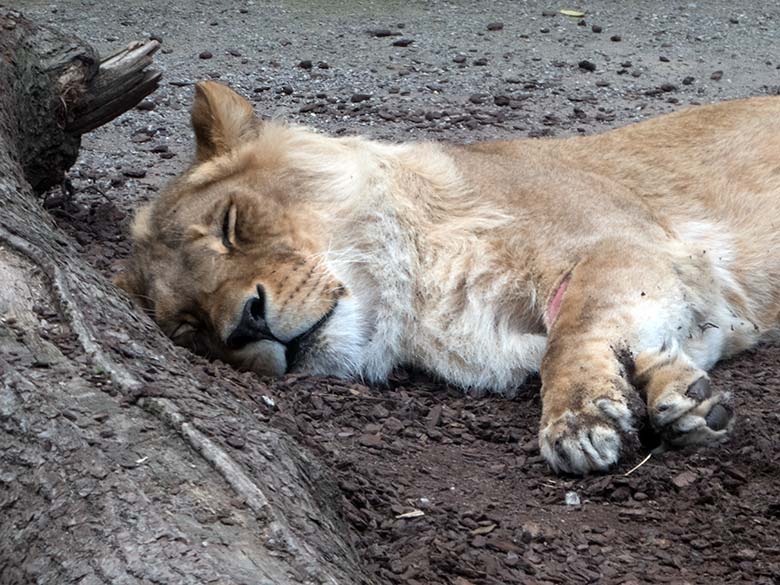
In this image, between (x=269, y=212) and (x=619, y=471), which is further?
(x=269, y=212)

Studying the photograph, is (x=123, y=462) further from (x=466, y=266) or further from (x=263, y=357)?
(x=466, y=266)

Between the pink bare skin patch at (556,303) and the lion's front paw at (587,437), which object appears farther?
the pink bare skin patch at (556,303)

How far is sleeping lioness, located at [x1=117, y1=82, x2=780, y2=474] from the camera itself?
12.9ft

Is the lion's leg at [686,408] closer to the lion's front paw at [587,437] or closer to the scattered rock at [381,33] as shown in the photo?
the lion's front paw at [587,437]

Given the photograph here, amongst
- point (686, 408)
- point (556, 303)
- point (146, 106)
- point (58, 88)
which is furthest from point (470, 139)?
point (686, 408)

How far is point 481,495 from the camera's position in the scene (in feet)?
10.9

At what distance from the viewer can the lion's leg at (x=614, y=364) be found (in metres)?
3.47

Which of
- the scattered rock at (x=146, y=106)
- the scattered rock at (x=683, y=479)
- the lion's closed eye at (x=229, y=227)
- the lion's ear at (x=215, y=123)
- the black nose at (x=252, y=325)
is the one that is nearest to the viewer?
the scattered rock at (x=683, y=479)

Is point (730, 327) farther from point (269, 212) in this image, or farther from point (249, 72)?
point (249, 72)

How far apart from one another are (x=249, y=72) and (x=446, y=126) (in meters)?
1.99

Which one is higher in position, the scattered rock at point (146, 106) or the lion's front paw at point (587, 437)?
the lion's front paw at point (587, 437)

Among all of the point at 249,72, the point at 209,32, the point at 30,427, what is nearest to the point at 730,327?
the point at 30,427

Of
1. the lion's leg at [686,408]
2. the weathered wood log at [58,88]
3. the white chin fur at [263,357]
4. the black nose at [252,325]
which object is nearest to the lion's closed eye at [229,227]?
the black nose at [252,325]

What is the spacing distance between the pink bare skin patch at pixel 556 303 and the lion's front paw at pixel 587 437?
0.65 meters
